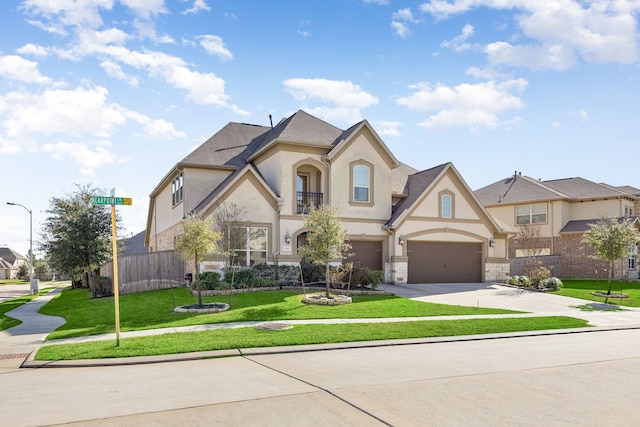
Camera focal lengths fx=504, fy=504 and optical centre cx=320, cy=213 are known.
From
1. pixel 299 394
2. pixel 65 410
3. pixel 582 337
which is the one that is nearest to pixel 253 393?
pixel 299 394

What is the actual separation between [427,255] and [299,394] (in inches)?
869

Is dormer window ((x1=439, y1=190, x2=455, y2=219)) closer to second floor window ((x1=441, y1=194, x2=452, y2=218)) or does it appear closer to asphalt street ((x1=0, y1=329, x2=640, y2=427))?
second floor window ((x1=441, y1=194, x2=452, y2=218))

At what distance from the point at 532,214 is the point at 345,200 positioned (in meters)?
20.0

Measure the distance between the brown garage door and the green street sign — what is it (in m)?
17.0

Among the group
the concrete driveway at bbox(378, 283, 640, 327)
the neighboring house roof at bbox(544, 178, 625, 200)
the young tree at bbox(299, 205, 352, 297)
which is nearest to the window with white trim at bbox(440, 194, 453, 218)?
the concrete driveway at bbox(378, 283, 640, 327)

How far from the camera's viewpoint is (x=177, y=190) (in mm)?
28641

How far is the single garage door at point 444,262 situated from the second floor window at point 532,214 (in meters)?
12.5

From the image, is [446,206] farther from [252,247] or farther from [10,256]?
[10,256]

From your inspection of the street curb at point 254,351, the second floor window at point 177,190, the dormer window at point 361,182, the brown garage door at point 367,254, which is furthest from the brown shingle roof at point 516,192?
the street curb at point 254,351

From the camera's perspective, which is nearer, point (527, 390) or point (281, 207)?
point (527, 390)

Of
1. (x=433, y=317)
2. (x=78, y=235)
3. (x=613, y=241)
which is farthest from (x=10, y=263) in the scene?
(x=613, y=241)

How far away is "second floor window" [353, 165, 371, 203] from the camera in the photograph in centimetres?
2752

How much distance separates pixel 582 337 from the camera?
46.4 ft

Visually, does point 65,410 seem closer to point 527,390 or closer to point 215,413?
point 215,413
